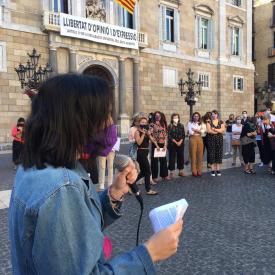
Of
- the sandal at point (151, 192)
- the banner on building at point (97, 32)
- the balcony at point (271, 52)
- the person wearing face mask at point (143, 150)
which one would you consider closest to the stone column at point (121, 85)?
the banner on building at point (97, 32)

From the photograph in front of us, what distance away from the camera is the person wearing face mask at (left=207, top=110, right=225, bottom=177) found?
8.80m

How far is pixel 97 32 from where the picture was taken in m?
18.6

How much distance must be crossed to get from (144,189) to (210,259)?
12.4 ft

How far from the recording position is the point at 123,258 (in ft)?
3.55

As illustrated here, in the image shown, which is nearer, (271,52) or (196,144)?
(196,144)

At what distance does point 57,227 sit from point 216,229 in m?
3.96

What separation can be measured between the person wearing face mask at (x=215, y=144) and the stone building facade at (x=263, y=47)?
2628cm

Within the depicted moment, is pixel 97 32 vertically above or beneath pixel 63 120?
above

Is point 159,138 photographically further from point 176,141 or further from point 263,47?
point 263,47

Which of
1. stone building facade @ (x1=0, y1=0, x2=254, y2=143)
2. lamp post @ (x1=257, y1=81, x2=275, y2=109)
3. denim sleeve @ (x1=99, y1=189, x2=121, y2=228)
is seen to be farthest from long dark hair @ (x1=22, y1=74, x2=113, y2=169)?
lamp post @ (x1=257, y1=81, x2=275, y2=109)

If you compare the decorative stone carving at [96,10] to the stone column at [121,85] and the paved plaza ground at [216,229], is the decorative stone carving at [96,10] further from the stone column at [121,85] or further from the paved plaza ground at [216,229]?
the paved plaza ground at [216,229]

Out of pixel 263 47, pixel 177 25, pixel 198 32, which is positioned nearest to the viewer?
pixel 177 25

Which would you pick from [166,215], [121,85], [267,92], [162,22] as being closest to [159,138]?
[166,215]

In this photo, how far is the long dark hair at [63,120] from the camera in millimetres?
1065
